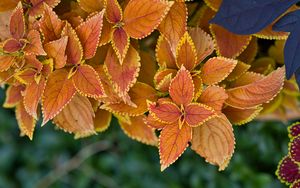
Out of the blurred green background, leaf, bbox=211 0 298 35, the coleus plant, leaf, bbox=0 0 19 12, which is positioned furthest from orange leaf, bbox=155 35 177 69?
the blurred green background

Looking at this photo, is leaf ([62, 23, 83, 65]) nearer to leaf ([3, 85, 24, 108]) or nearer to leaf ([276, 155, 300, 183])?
leaf ([3, 85, 24, 108])

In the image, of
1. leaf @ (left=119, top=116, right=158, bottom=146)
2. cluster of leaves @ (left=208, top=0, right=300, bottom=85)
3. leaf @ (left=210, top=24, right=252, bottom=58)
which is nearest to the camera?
cluster of leaves @ (left=208, top=0, right=300, bottom=85)

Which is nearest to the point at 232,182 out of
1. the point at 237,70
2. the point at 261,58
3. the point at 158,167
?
the point at 158,167

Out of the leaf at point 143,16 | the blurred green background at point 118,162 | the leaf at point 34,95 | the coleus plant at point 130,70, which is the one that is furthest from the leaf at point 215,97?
the blurred green background at point 118,162

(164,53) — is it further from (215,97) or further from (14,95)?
(14,95)

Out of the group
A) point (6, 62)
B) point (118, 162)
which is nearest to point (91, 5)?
point (6, 62)

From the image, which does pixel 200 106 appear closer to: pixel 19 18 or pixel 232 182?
pixel 19 18
